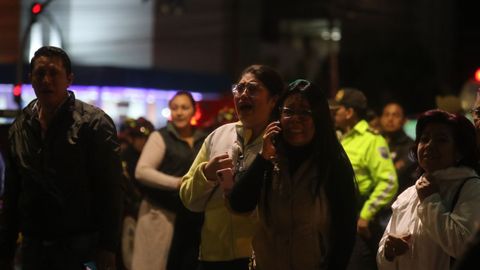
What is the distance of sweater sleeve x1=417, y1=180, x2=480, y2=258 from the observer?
4930 millimetres

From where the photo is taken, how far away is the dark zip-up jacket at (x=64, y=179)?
5574mm

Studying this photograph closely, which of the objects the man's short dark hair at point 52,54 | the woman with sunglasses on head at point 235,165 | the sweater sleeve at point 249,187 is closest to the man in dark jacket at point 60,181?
the man's short dark hair at point 52,54

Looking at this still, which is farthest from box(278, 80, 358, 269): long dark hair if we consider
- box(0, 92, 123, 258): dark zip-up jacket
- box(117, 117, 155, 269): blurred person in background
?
box(117, 117, 155, 269): blurred person in background

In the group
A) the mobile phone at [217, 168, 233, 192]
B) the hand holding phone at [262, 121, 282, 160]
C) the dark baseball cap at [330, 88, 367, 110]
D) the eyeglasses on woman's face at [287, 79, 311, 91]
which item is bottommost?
the mobile phone at [217, 168, 233, 192]

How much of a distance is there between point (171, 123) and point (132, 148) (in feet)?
7.36

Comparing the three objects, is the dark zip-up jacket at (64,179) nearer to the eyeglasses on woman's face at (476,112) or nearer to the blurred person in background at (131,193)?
the eyeglasses on woman's face at (476,112)

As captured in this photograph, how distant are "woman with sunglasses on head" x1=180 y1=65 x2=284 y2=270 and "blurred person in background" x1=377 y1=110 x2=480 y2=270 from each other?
37.5 inches

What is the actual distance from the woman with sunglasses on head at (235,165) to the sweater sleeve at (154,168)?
2.24 m

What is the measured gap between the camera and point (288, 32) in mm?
47156

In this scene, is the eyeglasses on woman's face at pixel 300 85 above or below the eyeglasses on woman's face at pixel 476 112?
above

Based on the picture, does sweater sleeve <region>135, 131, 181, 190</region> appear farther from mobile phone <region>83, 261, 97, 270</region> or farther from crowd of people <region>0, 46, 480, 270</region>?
mobile phone <region>83, 261, 97, 270</region>

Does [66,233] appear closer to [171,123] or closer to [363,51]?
[171,123]

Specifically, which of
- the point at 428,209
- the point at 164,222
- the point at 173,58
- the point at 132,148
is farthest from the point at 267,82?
the point at 173,58

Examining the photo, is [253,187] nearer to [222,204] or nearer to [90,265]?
[222,204]
